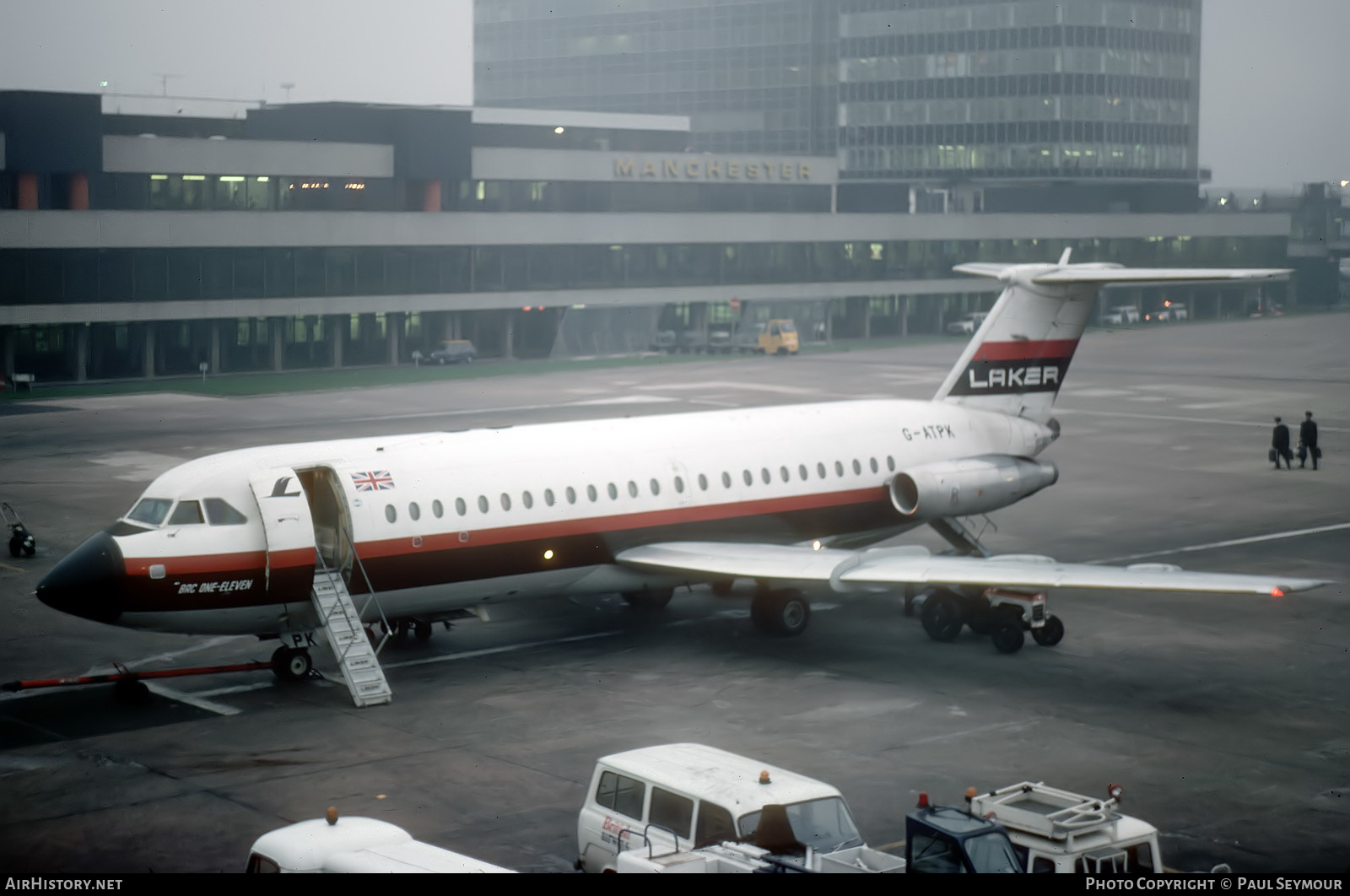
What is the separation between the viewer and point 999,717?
996 inches

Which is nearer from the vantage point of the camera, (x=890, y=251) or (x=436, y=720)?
(x=436, y=720)

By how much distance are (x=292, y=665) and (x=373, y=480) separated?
3.62 m

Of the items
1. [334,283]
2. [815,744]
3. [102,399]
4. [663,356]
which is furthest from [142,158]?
[815,744]

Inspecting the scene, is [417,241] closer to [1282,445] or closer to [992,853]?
[1282,445]

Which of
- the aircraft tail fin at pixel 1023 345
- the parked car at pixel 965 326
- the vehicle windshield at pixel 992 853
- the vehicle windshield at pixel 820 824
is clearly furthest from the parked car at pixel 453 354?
the vehicle windshield at pixel 992 853

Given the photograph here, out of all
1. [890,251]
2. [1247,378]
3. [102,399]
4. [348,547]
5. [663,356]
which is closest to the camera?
[348,547]

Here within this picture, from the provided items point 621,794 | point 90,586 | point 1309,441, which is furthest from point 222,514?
point 1309,441

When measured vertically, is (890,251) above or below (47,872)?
above

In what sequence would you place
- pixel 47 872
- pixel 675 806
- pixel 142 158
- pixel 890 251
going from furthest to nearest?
pixel 890 251 → pixel 142 158 → pixel 47 872 → pixel 675 806

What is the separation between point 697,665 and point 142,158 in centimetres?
7423

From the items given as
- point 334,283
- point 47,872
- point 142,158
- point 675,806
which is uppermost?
point 142,158

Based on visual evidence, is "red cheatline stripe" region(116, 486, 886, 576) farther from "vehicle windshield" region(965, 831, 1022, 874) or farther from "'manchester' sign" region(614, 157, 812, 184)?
"'manchester' sign" region(614, 157, 812, 184)

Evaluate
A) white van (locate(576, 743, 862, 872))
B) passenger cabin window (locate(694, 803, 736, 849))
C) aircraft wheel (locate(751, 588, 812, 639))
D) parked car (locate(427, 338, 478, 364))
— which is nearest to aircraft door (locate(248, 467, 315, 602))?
aircraft wheel (locate(751, 588, 812, 639))

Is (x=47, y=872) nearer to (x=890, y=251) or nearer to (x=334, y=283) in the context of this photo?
(x=334, y=283)
